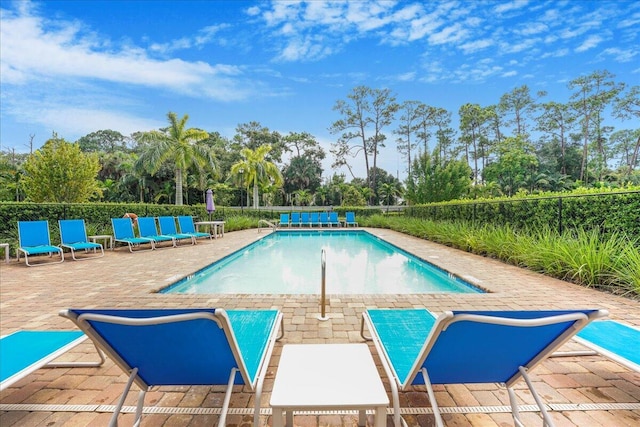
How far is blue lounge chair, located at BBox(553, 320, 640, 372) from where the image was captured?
179 cm

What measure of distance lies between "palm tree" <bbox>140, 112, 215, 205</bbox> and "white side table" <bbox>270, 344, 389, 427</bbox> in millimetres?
17658

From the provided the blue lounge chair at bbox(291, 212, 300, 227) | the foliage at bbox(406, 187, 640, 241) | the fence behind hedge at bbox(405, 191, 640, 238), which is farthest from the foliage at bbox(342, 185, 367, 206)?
the foliage at bbox(406, 187, 640, 241)

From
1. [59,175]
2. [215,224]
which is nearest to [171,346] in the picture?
[215,224]

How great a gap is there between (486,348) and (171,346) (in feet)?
4.92

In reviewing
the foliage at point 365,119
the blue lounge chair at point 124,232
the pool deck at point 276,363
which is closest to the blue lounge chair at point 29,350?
the pool deck at point 276,363

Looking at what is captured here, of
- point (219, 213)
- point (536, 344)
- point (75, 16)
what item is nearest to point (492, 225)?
point (536, 344)

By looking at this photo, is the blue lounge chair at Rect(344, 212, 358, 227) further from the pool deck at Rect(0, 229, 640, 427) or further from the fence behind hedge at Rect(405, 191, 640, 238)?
the pool deck at Rect(0, 229, 640, 427)

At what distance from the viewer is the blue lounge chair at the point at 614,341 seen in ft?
5.86

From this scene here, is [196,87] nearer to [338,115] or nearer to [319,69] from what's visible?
[319,69]

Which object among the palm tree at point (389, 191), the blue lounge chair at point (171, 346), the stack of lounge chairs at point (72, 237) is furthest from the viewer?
the palm tree at point (389, 191)

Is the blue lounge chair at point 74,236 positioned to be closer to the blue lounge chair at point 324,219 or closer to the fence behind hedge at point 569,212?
the fence behind hedge at point 569,212

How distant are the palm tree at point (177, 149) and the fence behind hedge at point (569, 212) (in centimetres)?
1528

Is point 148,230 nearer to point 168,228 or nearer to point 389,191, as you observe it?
point 168,228

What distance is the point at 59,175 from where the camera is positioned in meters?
13.7
